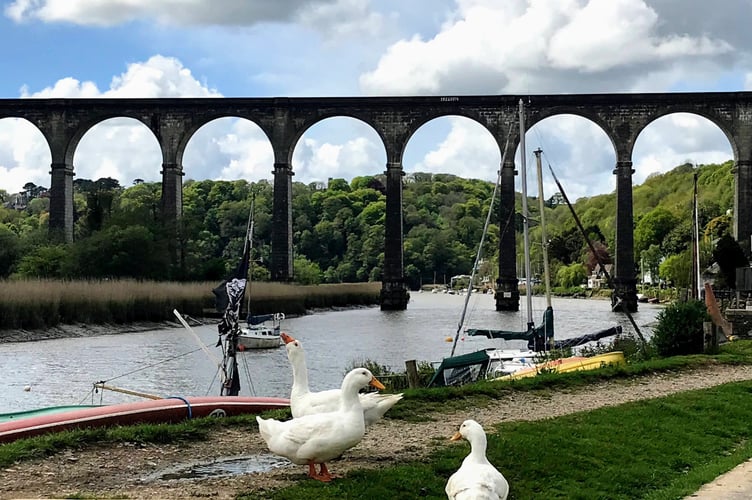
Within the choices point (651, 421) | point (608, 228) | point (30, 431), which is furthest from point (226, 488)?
point (608, 228)

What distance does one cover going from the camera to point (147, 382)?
22.7 metres

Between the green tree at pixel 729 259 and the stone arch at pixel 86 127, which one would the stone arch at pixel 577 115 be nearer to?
the green tree at pixel 729 259

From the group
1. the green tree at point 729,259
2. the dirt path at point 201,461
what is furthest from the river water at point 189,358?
the dirt path at point 201,461

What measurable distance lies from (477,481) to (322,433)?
199 cm

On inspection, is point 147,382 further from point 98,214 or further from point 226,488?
point 98,214

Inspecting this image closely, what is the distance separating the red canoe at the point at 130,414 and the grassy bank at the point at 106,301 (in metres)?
21.2

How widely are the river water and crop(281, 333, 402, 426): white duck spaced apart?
793 cm

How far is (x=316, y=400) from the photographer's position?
9203 millimetres

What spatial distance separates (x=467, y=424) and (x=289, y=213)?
5061cm

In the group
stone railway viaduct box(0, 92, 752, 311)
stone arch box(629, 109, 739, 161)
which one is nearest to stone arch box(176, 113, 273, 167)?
stone railway viaduct box(0, 92, 752, 311)

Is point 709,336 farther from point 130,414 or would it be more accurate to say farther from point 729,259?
point 729,259

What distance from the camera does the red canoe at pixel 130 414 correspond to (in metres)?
10.6

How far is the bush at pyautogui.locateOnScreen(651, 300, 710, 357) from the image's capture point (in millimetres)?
20672

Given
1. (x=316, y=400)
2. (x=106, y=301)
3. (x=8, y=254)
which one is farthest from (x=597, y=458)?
(x=8, y=254)
